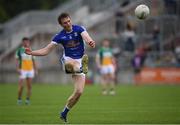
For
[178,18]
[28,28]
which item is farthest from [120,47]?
[28,28]

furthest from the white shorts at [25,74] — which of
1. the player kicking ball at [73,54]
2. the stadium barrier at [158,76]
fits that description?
the stadium barrier at [158,76]

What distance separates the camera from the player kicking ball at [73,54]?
1891 centimetres

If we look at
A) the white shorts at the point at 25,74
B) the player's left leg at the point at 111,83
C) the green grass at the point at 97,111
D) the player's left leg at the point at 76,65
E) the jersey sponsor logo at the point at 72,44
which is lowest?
the green grass at the point at 97,111

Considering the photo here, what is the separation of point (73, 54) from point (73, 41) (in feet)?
1.13

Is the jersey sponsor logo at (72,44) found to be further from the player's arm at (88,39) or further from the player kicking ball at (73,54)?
the player's arm at (88,39)

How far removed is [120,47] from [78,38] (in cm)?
2900

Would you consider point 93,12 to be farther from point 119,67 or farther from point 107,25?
point 119,67

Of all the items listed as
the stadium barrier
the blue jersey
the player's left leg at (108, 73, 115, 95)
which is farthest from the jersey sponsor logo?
the stadium barrier

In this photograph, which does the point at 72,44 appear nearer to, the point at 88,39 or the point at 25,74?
the point at 88,39

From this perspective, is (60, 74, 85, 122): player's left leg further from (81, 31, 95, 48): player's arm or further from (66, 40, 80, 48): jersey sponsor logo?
(81, 31, 95, 48): player's arm

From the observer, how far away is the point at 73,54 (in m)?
19.2

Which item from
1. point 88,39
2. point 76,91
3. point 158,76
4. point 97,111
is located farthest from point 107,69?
point 88,39

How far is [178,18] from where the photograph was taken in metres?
48.4

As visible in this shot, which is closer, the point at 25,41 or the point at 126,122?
the point at 126,122
